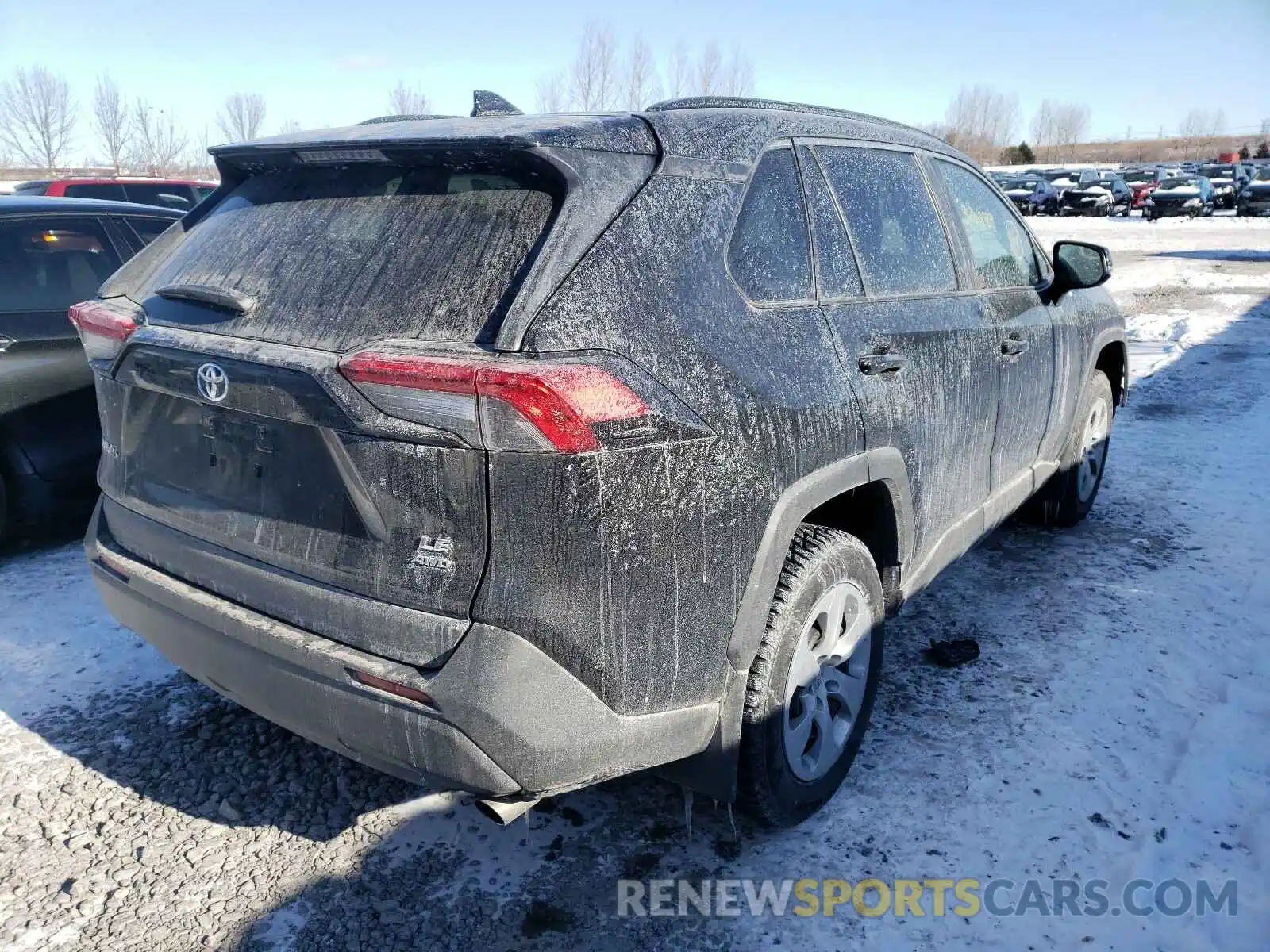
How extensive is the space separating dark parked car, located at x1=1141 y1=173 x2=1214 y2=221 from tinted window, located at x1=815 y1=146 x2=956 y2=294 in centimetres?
3515

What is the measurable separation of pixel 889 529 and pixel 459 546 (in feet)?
5.29

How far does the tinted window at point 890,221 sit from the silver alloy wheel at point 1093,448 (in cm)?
202

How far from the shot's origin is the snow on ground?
2508mm

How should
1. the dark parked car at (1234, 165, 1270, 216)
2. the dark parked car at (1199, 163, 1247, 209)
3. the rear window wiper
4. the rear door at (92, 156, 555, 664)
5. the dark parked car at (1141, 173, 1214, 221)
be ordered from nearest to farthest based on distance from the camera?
the rear door at (92, 156, 555, 664) < the rear window wiper < the dark parked car at (1234, 165, 1270, 216) < the dark parked car at (1141, 173, 1214, 221) < the dark parked car at (1199, 163, 1247, 209)

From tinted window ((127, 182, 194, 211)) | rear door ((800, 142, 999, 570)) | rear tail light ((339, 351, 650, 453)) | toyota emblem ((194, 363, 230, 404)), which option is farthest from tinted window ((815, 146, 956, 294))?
tinted window ((127, 182, 194, 211))

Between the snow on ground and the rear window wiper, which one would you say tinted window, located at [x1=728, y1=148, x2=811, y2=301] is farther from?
the snow on ground

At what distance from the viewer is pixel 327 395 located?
2.07m

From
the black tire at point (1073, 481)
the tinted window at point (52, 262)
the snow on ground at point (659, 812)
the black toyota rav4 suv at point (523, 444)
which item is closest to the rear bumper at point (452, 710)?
the black toyota rav4 suv at point (523, 444)

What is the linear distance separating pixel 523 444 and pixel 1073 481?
404cm

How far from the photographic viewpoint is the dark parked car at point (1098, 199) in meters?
36.2

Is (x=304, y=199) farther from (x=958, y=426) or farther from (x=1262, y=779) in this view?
(x=1262, y=779)

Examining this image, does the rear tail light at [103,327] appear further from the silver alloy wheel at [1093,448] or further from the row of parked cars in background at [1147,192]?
the row of parked cars in background at [1147,192]

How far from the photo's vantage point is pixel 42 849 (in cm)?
277

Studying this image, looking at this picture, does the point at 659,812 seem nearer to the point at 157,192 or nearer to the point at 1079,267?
the point at 1079,267
